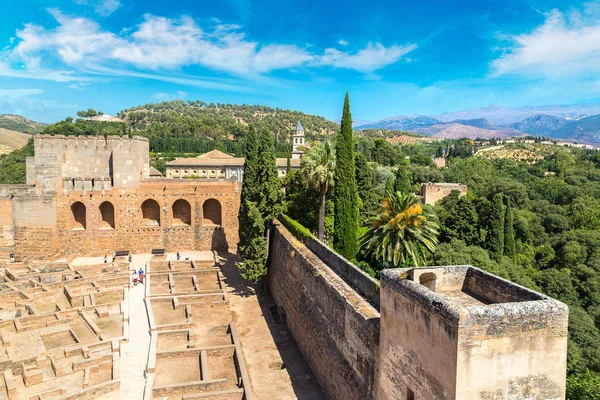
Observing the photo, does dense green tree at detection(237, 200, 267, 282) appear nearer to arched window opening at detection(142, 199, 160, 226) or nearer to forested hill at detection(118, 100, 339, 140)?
arched window opening at detection(142, 199, 160, 226)

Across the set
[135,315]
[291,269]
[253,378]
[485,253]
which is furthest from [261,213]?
[485,253]

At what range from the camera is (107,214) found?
2497cm

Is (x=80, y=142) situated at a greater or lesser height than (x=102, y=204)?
greater

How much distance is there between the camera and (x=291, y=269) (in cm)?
1562

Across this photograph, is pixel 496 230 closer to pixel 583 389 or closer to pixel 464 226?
pixel 464 226

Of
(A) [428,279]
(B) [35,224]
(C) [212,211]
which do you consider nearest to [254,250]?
(C) [212,211]

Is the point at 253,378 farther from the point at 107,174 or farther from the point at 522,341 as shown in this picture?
the point at 107,174

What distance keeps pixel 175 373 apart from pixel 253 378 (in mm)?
2331

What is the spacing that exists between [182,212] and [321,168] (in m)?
11.3

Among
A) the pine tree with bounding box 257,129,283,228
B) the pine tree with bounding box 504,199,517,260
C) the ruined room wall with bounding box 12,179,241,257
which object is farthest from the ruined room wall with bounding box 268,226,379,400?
the pine tree with bounding box 504,199,517,260

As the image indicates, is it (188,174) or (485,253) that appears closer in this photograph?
(485,253)

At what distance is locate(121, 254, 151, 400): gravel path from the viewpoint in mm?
11570

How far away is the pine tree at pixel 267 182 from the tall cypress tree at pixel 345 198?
315 centimetres

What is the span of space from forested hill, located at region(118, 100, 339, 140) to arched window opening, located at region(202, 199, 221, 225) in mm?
24880
